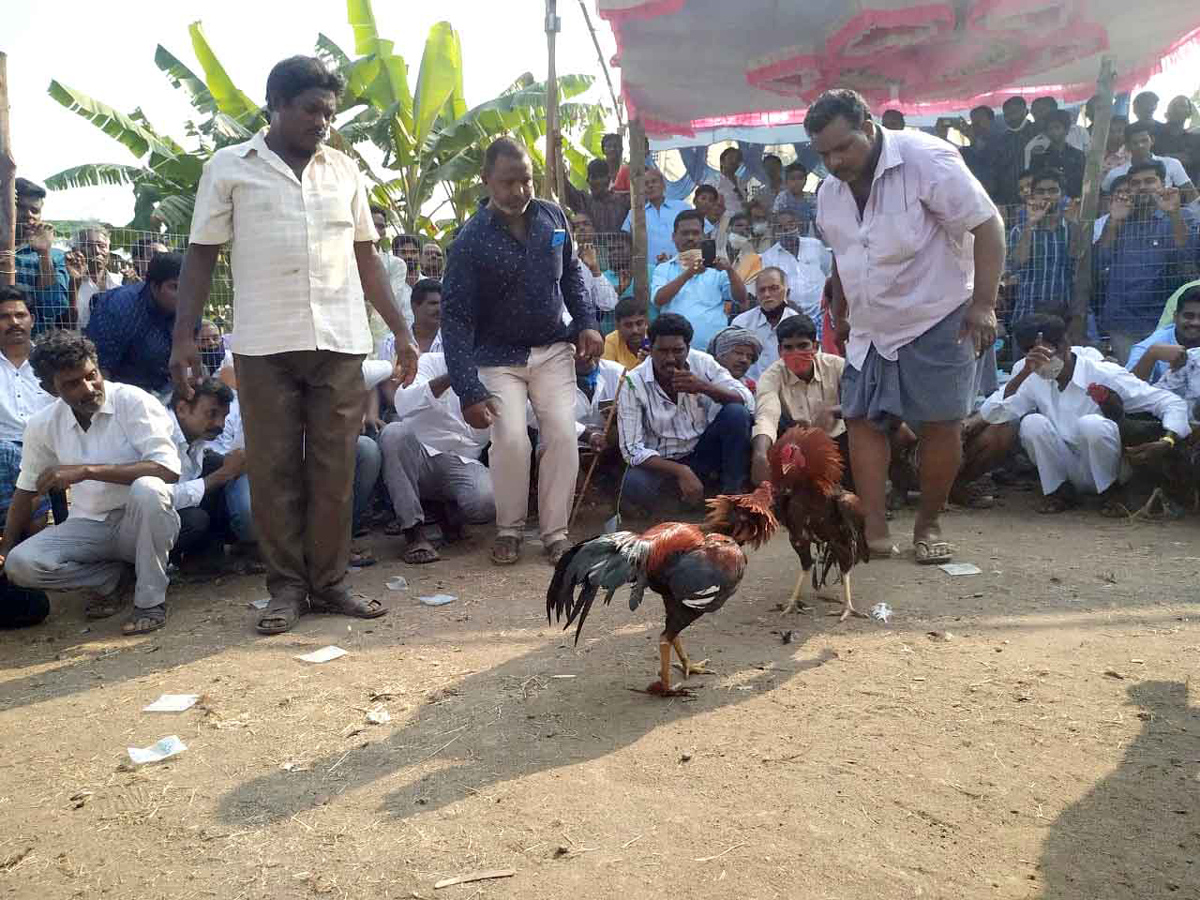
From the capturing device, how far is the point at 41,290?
631cm

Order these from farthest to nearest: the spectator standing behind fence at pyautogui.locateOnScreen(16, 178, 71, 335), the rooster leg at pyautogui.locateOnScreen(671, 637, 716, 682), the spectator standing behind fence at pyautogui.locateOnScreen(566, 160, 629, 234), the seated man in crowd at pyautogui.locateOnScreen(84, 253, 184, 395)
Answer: the spectator standing behind fence at pyautogui.locateOnScreen(566, 160, 629, 234)
the spectator standing behind fence at pyautogui.locateOnScreen(16, 178, 71, 335)
the seated man in crowd at pyautogui.locateOnScreen(84, 253, 184, 395)
the rooster leg at pyautogui.locateOnScreen(671, 637, 716, 682)

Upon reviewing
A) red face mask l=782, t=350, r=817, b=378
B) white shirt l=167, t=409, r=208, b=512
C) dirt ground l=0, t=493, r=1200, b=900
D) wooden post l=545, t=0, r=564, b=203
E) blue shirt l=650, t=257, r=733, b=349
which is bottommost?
dirt ground l=0, t=493, r=1200, b=900

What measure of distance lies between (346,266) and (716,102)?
5748mm

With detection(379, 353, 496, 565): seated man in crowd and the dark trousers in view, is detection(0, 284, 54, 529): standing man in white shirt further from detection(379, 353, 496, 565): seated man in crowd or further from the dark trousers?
detection(379, 353, 496, 565): seated man in crowd

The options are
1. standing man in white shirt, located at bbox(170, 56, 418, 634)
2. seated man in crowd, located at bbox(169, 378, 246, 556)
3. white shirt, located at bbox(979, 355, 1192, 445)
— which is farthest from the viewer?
white shirt, located at bbox(979, 355, 1192, 445)

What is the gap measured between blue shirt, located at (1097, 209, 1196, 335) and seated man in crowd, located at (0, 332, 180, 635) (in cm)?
696

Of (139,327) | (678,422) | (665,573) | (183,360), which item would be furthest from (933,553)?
(139,327)

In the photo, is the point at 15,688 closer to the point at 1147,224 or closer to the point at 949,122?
the point at 1147,224

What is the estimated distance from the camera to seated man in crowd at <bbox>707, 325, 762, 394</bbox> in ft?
20.8

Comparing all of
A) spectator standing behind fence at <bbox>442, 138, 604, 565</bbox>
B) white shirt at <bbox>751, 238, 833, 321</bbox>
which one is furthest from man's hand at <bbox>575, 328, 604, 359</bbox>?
white shirt at <bbox>751, 238, 833, 321</bbox>

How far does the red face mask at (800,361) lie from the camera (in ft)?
18.0

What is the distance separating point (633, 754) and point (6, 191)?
17.8 feet

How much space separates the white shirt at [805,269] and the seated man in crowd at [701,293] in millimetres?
436

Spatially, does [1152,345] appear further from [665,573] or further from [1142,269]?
[665,573]
